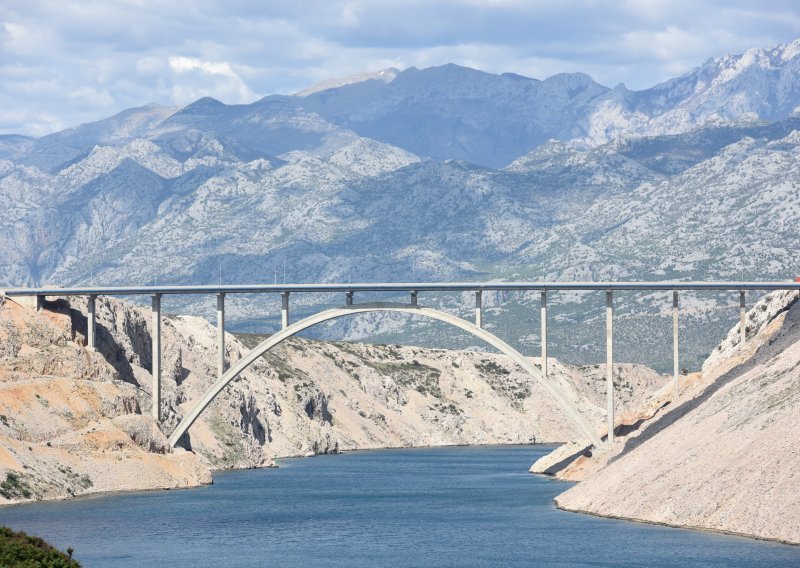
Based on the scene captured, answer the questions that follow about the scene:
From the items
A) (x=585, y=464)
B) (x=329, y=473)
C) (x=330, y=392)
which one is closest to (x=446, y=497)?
(x=585, y=464)

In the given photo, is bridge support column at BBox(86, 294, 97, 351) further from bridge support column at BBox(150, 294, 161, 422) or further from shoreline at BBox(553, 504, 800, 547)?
shoreline at BBox(553, 504, 800, 547)

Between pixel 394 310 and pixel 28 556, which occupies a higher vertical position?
pixel 394 310

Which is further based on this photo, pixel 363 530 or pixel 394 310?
pixel 394 310

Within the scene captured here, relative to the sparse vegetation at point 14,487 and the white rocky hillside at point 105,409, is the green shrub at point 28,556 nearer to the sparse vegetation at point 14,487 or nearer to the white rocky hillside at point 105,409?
the sparse vegetation at point 14,487

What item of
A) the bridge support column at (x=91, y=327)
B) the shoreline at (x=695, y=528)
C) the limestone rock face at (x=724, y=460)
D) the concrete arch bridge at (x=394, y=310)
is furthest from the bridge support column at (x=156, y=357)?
the shoreline at (x=695, y=528)

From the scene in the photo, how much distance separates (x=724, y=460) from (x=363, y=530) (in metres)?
20.6

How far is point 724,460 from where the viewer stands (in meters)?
84.5

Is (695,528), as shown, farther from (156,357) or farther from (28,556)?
(156,357)

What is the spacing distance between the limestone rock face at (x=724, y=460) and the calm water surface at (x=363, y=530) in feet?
4.20

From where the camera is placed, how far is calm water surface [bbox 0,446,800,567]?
78.8m

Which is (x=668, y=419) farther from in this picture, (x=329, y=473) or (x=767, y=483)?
(x=329, y=473)

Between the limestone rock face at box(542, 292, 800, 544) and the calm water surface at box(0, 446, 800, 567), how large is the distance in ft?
4.20

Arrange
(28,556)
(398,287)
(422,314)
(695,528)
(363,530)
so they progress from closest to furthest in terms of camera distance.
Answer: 1. (28,556)
2. (695,528)
3. (363,530)
4. (422,314)
5. (398,287)

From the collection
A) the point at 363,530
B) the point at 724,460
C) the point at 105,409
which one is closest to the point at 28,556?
the point at 363,530
